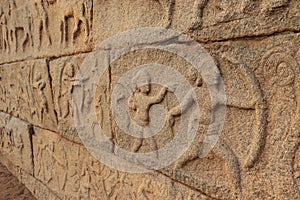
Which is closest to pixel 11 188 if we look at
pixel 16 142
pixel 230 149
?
pixel 16 142

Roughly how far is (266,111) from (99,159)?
4.76 ft

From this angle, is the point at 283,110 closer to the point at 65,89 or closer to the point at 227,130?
the point at 227,130

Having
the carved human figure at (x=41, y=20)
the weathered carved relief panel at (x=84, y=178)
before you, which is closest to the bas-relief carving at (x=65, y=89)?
the weathered carved relief panel at (x=84, y=178)

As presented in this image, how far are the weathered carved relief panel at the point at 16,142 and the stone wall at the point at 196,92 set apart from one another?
38 centimetres

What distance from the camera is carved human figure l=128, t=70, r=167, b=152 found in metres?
1.81

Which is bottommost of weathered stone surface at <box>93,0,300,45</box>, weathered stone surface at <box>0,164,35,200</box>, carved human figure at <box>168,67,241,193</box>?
weathered stone surface at <box>0,164,35,200</box>

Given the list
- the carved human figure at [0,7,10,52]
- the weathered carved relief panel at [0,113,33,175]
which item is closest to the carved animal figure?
the weathered carved relief panel at [0,113,33,175]

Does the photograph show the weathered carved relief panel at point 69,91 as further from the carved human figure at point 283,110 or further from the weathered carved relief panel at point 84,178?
the carved human figure at point 283,110

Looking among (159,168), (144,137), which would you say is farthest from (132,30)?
(159,168)

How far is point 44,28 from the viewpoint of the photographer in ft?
9.55

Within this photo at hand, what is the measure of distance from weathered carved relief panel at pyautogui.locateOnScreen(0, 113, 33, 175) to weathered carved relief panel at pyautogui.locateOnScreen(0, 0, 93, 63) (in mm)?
781

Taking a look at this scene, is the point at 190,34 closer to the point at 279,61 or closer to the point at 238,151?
the point at 279,61

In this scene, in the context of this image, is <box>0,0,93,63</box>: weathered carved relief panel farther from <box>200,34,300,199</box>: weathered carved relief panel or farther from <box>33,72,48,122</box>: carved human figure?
<box>200,34,300,199</box>: weathered carved relief panel

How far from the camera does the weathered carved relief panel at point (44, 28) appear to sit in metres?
2.37
